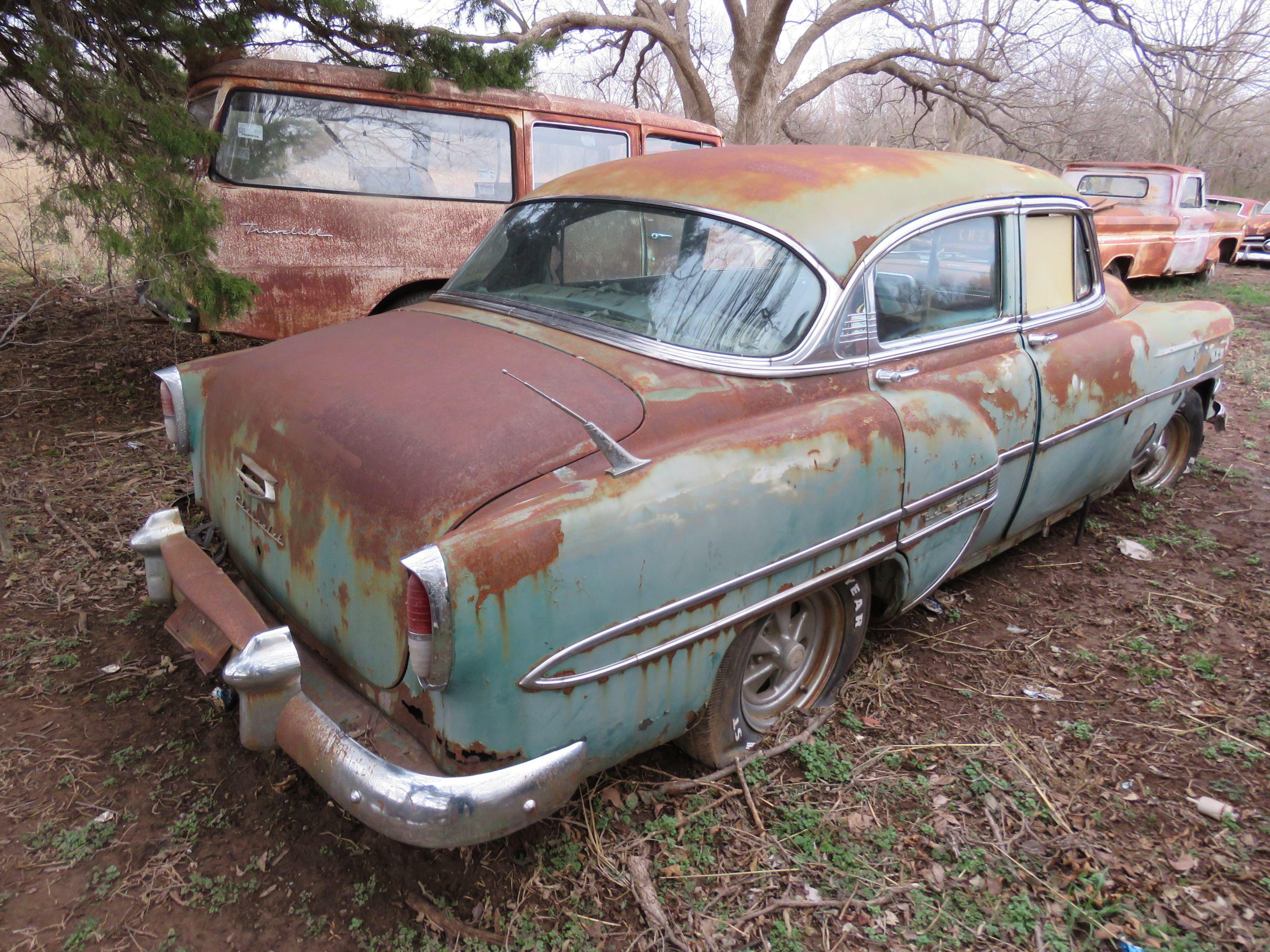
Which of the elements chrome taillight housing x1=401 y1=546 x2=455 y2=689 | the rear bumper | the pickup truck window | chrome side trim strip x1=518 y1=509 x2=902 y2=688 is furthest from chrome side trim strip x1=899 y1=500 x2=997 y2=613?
the pickup truck window

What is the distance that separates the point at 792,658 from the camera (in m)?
2.54

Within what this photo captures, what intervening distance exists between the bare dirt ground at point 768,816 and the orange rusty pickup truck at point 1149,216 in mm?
7657

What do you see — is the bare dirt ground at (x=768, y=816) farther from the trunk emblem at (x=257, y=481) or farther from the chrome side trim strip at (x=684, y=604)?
the trunk emblem at (x=257, y=481)

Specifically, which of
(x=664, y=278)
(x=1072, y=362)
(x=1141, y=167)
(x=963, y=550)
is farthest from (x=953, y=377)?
(x=1141, y=167)

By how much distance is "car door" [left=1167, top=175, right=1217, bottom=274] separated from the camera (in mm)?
10203

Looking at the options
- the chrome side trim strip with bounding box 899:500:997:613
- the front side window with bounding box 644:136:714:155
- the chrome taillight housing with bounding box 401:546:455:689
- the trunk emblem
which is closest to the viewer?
the chrome taillight housing with bounding box 401:546:455:689

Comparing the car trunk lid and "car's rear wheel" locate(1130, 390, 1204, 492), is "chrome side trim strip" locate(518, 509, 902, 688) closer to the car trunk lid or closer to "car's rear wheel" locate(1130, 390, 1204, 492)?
the car trunk lid

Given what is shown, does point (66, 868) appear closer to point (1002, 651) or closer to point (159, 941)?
point (159, 941)

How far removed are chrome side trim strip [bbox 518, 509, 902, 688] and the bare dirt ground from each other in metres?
0.66

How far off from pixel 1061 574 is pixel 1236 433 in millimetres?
2966

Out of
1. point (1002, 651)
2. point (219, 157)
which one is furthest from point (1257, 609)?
point (219, 157)

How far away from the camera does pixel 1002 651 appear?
314 centimetres

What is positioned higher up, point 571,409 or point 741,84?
point 741,84

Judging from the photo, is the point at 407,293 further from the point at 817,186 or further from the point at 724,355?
the point at 724,355
